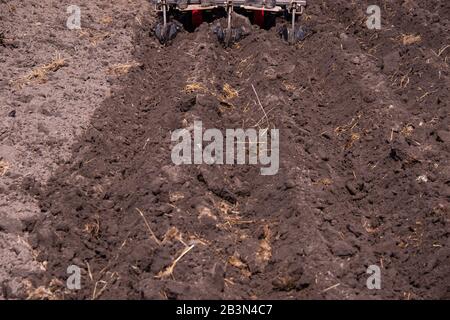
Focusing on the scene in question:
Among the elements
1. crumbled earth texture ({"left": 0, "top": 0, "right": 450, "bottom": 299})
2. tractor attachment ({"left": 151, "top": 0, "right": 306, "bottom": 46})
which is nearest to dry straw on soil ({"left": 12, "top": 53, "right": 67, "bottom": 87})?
crumbled earth texture ({"left": 0, "top": 0, "right": 450, "bottom": 299})

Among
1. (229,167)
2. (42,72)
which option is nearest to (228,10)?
(42,72)

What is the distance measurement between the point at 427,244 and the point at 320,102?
2.44 meters

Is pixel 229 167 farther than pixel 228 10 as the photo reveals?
No

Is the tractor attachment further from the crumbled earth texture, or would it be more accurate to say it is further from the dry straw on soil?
the dry straw on soil

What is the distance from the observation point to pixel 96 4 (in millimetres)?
8672

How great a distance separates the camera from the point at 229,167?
18.1 ft

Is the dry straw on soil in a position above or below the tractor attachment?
below

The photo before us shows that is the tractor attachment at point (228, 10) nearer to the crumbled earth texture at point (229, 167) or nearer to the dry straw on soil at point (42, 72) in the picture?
the crumbled earth texture at point (229, 167)

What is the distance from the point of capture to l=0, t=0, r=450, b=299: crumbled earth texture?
444 centimetres

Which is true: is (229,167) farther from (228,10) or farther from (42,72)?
(228,10)

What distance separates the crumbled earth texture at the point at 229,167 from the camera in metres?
4.44

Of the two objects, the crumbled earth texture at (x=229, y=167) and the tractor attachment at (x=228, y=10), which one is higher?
the tractor attachment at (x=228, y=10)

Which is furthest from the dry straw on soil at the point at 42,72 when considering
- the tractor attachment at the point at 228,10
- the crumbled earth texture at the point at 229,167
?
the tractor attachment at the point at 228,10

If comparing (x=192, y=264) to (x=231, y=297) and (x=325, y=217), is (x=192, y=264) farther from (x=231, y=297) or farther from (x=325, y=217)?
(x=325, y=217)
